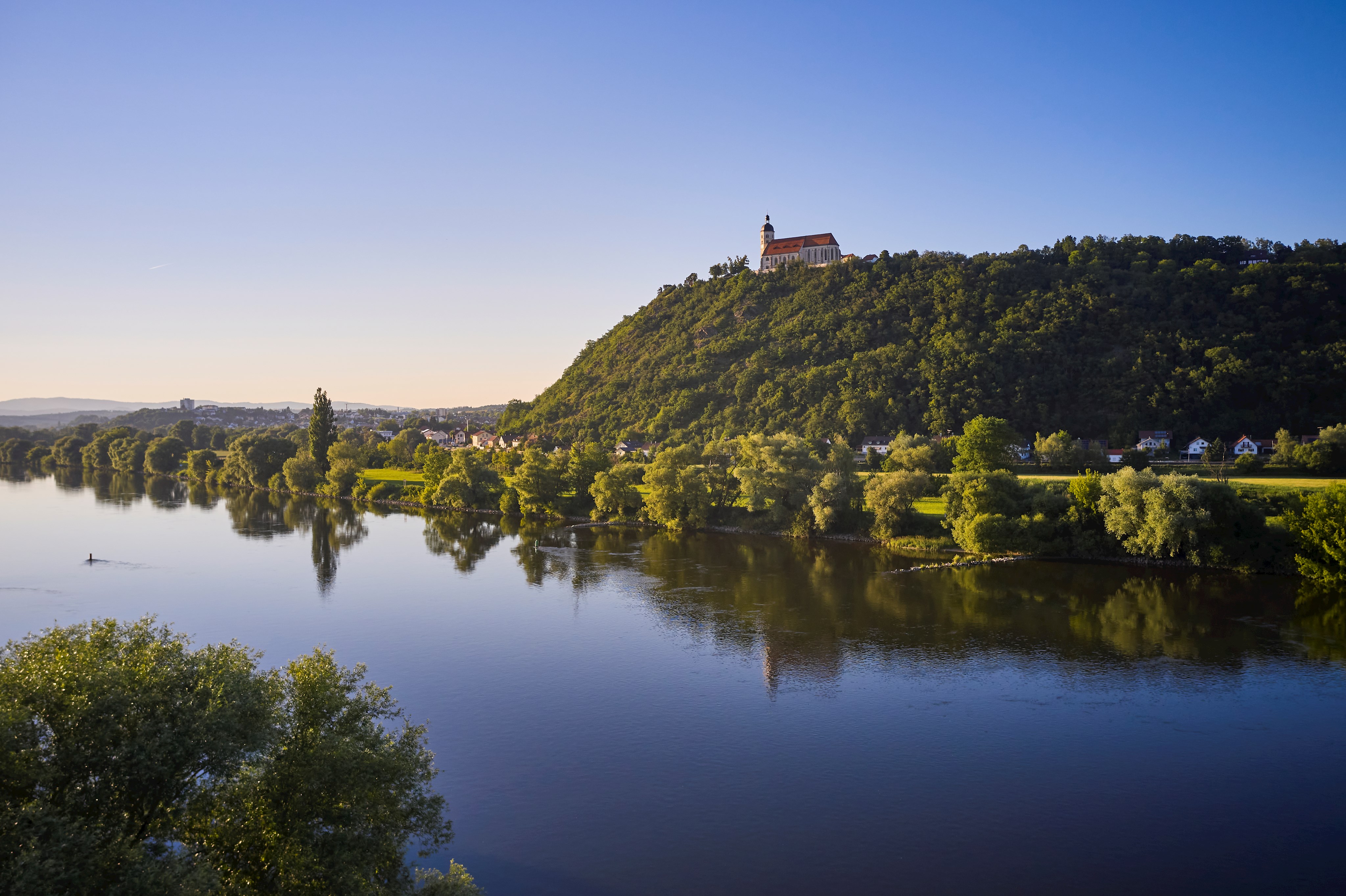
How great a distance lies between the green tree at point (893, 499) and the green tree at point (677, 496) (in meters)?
10.5

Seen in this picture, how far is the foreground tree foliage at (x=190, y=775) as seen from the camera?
7945 mm

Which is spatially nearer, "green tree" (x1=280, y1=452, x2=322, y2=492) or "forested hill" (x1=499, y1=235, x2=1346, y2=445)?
"forested hill" (x1=499, y1=235, x2=1346, y2=445)

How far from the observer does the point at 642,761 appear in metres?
17.5

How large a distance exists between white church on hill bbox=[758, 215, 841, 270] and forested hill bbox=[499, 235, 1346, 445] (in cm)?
1051

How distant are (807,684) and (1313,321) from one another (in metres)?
70.1

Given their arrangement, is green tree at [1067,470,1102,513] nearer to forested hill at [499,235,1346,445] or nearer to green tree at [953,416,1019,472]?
green tree at [953,416,1019,472]

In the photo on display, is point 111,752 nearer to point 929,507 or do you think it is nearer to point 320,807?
point 320,807

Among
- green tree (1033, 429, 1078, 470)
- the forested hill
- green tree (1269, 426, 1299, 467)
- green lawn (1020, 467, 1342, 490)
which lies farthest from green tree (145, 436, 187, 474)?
green tree (1269, 426, 1299, 467)

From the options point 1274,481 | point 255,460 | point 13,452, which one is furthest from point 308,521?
point 13,452

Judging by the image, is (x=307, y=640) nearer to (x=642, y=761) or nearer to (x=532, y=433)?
(x=642, y=761)

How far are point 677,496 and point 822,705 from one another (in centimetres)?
2812

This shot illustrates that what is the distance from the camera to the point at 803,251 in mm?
101250

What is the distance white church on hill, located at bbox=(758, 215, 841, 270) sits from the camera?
10062 cm

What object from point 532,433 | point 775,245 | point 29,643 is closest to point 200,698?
point 29,643
